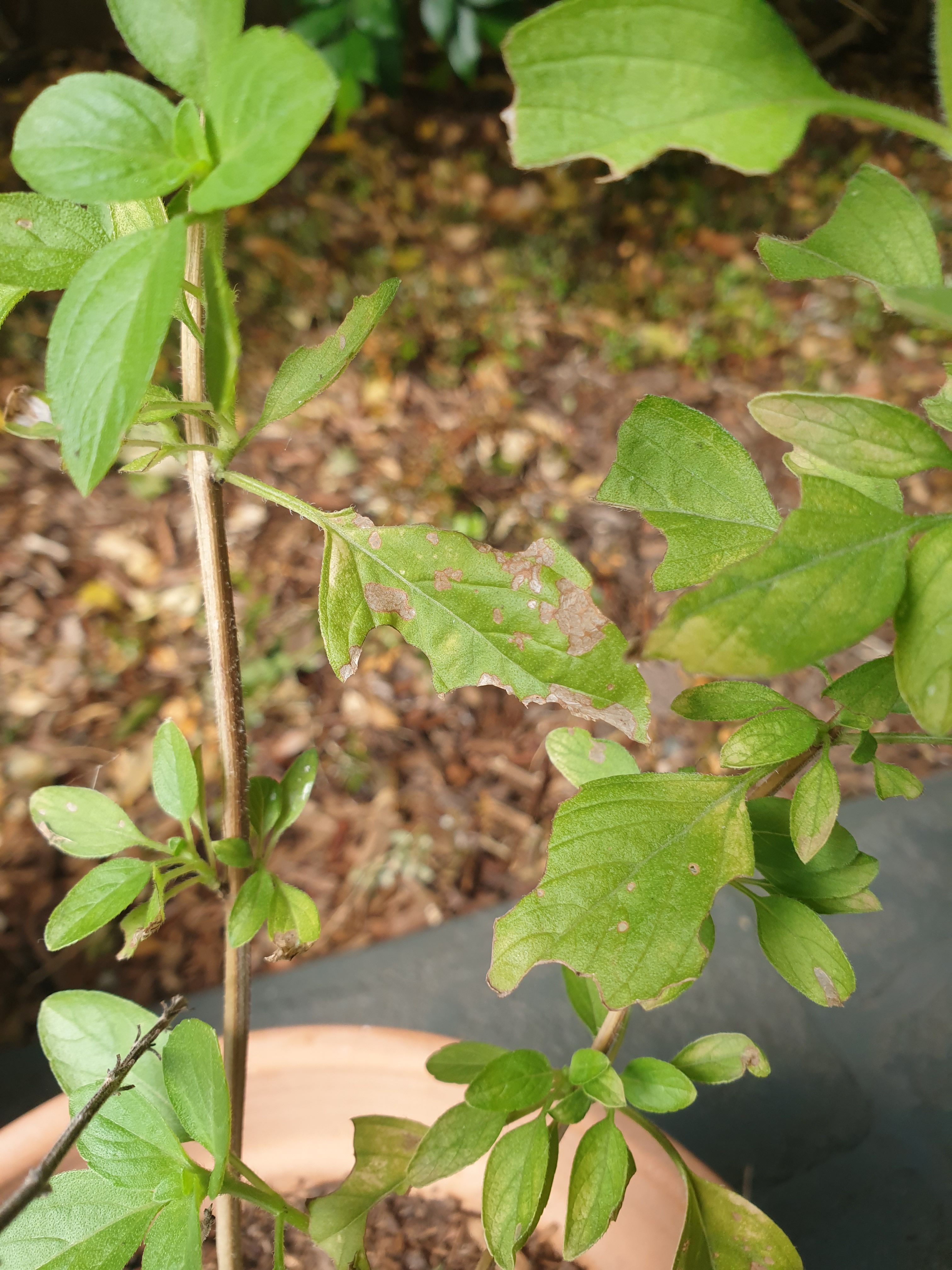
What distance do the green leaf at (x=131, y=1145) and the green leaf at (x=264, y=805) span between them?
0.52ft

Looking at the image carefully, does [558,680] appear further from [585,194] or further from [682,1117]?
[585,194]

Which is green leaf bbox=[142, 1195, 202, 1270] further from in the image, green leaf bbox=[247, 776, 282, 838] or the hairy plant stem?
green leaf bbox=[247, 776, 282, 838]

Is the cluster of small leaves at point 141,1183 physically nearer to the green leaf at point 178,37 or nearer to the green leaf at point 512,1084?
the green leaf at point 512,1084

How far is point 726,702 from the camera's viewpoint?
464mm

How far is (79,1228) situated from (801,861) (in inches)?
17.3

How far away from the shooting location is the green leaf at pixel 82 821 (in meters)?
0.55

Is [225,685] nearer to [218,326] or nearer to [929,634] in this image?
[218,326]

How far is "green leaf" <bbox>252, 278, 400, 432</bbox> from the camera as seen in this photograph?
1.36 ft

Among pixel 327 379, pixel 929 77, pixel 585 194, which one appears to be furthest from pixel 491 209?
pixel 327 379

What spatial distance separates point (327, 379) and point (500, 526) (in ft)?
3.92

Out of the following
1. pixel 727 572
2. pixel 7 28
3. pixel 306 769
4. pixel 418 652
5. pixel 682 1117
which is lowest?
pixel 682 1117

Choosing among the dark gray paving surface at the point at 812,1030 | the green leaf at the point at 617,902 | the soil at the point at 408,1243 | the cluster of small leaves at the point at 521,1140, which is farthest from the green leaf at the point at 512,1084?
the dark gray paving surface at the point at 812,1030

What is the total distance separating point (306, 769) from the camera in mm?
550

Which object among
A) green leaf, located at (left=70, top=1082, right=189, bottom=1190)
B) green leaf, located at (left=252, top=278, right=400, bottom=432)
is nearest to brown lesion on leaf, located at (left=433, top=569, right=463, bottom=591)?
green leaf, located at (left=252, top=278, right=400, bottom=432)
